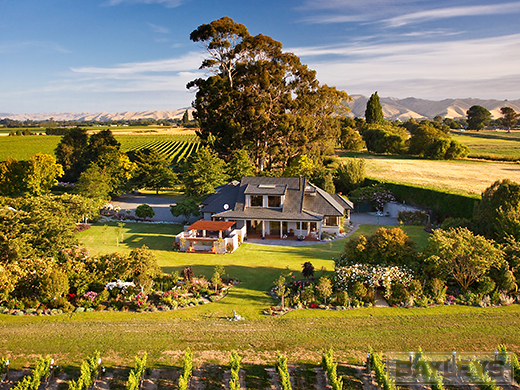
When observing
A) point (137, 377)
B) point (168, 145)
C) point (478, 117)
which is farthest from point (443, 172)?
point (478, 117)

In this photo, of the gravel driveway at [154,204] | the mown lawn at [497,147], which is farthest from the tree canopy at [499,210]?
the mown lawn at [497,147]

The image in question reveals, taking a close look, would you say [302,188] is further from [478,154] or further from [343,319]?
[478,154]

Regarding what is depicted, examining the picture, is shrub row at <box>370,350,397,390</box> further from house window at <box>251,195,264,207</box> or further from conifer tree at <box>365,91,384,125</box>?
conifer tree at <box>365,91,384,125</box>

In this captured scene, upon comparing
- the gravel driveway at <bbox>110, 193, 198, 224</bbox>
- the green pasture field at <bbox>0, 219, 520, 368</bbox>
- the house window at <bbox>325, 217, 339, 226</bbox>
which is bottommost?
the green pasture field at <bbox>0, 219, 520, 368</bbox>

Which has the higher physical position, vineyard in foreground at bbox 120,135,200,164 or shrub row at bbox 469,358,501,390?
vineyard in foreground at bbox 120,135,200,164

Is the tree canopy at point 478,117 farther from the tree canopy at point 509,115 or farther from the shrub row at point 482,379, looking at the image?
the shrub row at point 482,379

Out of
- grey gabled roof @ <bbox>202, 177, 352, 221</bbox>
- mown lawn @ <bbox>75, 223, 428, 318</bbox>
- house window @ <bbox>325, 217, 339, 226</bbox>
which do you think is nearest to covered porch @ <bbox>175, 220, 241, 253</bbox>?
mown lawn @ <bbox>75, 223, 428, 318</bbox>
